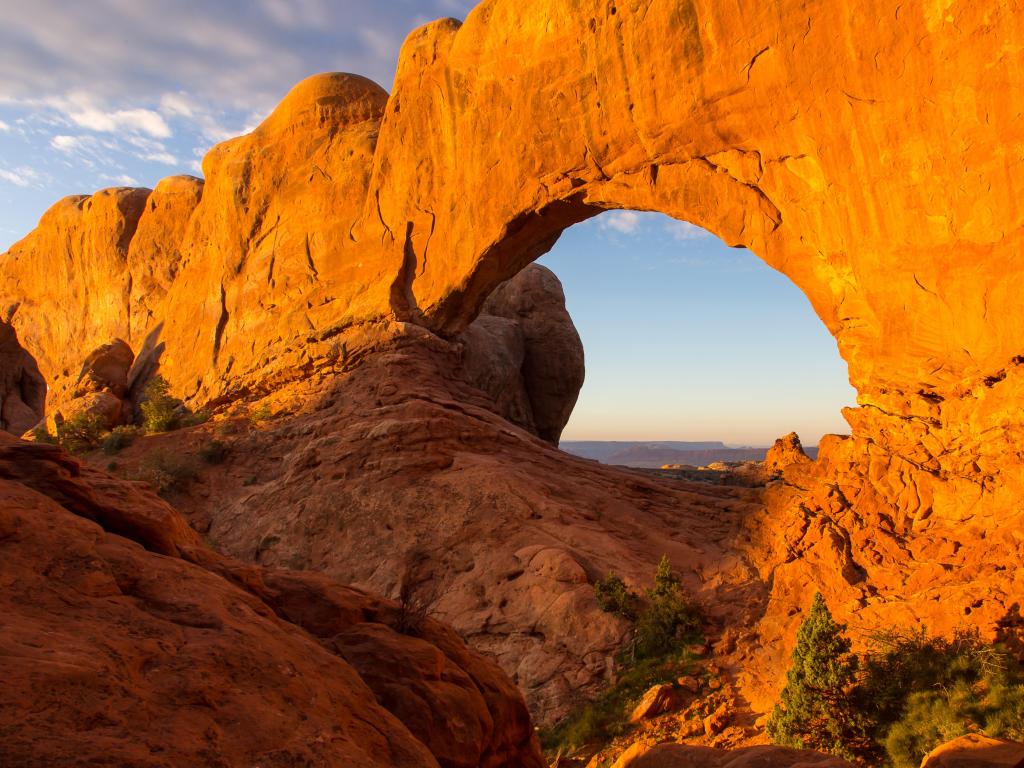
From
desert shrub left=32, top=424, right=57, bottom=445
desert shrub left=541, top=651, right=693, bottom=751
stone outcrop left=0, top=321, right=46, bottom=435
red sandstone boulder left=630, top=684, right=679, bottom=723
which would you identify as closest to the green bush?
red sandstone boulder left=630, top=684, right=679, bottom=723

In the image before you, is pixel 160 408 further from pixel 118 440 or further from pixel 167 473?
pixel 167 473

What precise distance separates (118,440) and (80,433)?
2014 millimetres

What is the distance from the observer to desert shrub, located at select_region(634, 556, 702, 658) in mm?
11398

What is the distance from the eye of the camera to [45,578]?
4.24 meters

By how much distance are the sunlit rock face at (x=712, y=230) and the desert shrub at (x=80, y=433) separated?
8.27 feet

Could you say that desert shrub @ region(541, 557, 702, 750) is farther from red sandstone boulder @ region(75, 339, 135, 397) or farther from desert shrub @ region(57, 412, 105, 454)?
red sandstone boulder @ region(75, 339, 135, 397)

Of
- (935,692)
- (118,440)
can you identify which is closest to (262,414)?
(118,440)

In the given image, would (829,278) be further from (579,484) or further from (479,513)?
(479,513)

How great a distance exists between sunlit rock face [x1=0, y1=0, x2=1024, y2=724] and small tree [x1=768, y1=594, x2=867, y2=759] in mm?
1279

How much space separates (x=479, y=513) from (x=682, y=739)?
238 inches

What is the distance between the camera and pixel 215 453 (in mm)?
18547

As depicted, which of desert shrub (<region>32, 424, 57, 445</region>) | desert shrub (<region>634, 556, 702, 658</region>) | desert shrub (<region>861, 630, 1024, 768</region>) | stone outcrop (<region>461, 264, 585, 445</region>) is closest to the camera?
desert shrub (<region>861, 630, 1024, 768</region>)

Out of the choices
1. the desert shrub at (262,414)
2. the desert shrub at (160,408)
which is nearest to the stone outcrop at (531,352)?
the desert shrub at (262,414)

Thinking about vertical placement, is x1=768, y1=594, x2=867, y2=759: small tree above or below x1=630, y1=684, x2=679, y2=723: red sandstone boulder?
above
